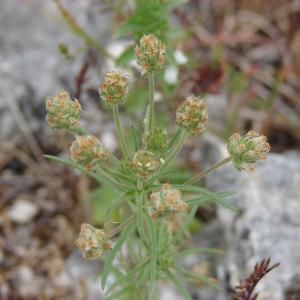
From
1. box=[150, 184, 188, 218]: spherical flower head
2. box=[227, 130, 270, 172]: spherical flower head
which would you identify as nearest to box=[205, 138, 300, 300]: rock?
box=[227, 130, 270, 172]: spherical flower head

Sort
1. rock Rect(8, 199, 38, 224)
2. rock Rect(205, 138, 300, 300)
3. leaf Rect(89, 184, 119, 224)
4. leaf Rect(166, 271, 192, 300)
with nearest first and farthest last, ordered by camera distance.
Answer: leaf Rect(166, 271, 192, 300) → rock Rect(205, 138, 300, 300) → leaf Rect(89, 184, 119, 224) → rock Rect(8, 199, 38, 224)

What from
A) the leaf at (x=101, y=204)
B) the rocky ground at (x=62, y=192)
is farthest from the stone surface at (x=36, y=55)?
the leaf at (x=101, y=204)

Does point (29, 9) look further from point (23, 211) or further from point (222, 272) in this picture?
point (222, 272)

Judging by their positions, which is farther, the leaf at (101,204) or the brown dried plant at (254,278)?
the leaf at (101,204)

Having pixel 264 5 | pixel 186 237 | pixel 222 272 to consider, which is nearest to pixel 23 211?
pixel 186 237

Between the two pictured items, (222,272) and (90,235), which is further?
(222,272)

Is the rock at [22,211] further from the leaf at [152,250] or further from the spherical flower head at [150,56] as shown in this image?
the spherical flower head at [150,56]

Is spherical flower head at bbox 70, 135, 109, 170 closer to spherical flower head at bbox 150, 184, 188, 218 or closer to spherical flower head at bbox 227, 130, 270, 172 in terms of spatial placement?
spherical flower head at bbox 150, 184, 188, 218
